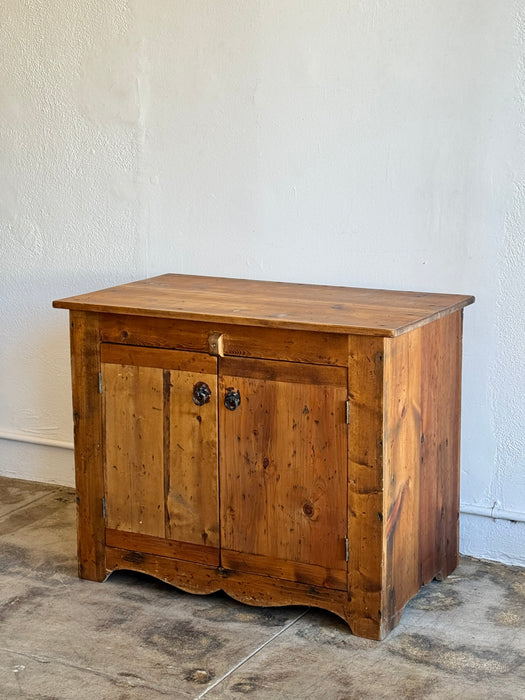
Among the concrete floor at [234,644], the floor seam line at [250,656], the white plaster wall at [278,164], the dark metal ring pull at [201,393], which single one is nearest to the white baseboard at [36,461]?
the white plaster wall at [278,164]

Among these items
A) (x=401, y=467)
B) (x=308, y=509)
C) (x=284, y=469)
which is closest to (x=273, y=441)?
(x=284, y=469)

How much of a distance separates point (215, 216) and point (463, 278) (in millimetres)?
931

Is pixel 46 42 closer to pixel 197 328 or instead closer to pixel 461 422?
pixel 197 328

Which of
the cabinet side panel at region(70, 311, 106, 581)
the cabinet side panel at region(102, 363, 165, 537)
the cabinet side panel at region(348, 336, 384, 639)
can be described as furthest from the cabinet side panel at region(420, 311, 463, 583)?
the cabinet side panel at region(70, 311, 106, 581)

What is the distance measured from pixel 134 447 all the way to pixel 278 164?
1096mm

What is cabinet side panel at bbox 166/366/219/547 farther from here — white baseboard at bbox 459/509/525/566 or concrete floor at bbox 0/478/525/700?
white baseboard at bbox 459/509/525/566

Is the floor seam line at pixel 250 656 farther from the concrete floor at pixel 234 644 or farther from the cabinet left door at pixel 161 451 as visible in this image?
the cabinet left door at pixel 161 451

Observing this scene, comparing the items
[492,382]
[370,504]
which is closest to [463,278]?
[492,382]

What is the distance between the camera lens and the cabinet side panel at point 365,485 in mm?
2715

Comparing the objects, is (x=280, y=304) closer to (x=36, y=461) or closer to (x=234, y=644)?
(x=234, y=644)

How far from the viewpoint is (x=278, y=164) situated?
3.46m

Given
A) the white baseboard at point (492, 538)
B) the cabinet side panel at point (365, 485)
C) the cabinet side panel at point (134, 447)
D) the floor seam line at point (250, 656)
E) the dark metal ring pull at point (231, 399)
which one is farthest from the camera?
the white baseboard at point (492, 538)

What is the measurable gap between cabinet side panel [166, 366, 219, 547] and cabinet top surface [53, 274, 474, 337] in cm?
22

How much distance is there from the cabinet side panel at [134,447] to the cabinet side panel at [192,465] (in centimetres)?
5
